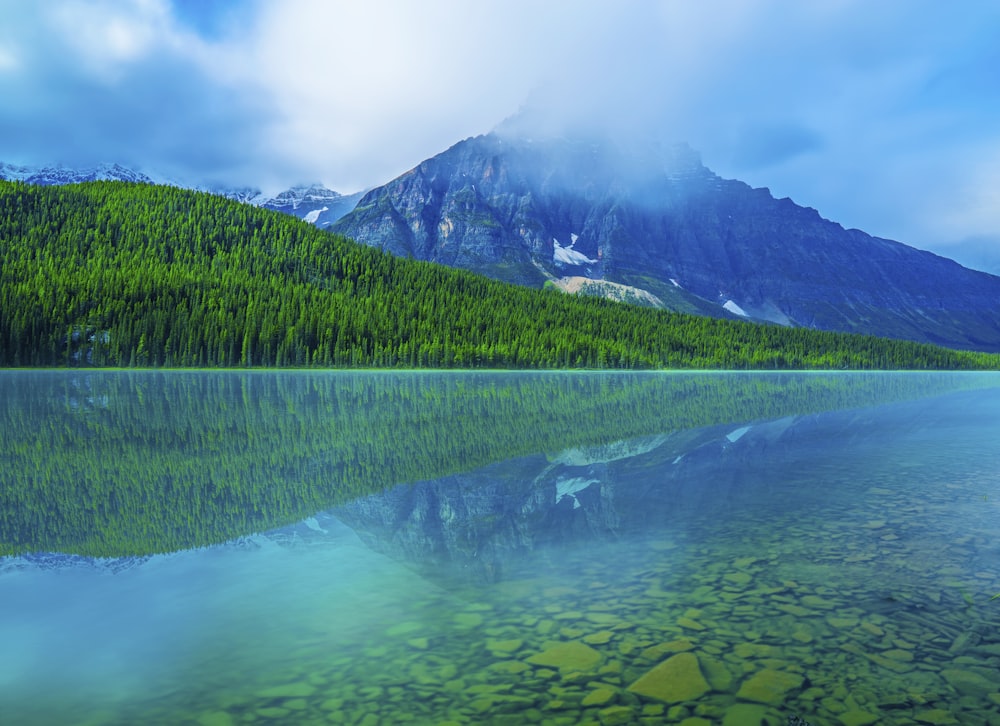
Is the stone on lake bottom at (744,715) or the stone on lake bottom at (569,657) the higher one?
the stone on lake bottom at (569,657)

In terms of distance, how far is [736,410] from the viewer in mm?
50688

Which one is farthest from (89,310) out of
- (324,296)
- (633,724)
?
(633,724)

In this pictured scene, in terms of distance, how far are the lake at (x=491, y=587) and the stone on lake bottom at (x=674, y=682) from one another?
49 millimetres

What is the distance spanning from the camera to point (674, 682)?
8547mm

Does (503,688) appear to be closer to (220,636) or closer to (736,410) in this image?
(220,636)

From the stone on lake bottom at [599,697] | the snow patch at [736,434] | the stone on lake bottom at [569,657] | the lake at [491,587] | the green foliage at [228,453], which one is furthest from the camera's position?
the snow patch at [736,434]

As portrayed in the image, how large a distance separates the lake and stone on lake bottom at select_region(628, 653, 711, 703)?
0.05 metres

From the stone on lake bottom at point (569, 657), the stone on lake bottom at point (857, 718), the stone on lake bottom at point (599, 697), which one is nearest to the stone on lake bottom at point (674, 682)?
the stone on lake bottom at point (599, 697)

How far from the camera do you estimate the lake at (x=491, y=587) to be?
8.23m

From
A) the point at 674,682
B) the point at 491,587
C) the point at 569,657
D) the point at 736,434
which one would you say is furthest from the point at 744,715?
the point at 736,434

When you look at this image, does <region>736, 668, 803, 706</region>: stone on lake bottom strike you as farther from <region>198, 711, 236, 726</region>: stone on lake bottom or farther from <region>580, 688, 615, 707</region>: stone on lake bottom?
<region>198, 711, 236, 726</region>: stone on lake bottom

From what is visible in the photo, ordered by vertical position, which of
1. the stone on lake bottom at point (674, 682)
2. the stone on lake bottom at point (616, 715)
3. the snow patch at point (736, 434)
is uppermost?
the snow patch at point (736, 434)

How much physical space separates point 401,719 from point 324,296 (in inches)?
7847

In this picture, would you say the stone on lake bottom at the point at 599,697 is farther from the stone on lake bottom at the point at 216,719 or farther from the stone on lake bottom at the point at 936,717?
the stone on lake bottom at the point at 216,719
